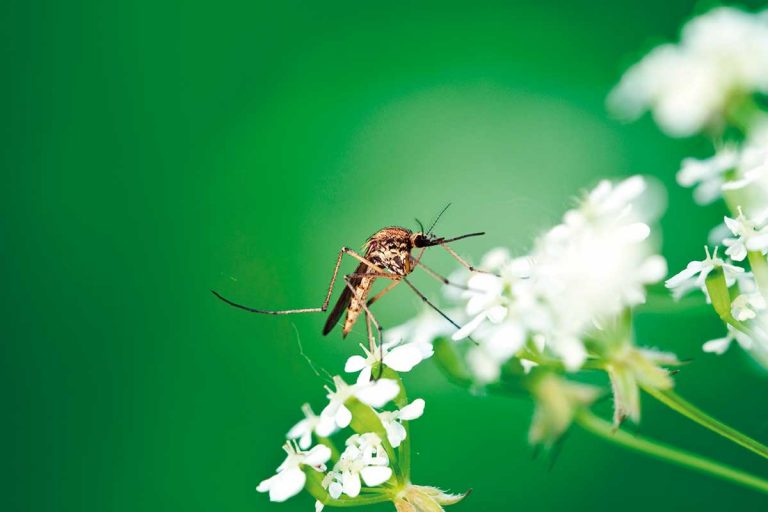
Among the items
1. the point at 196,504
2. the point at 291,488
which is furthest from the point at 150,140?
the point at 291,488

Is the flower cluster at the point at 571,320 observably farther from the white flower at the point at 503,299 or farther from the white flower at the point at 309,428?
the white flower at the point at 309,428

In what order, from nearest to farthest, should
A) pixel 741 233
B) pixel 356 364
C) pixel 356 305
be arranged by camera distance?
pixel 741 233 → pixel 356 364 → pixel 356 305

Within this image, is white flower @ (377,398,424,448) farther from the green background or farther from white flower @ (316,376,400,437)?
the green background

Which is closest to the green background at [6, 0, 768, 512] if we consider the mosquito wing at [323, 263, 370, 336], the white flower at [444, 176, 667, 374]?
the mosquito wing at [323, 263, 370, 336]

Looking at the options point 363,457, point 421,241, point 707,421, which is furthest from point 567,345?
point 421,241

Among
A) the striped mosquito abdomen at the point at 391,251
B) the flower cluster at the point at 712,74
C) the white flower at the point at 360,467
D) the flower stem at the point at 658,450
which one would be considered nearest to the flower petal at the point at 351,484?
the white flower at the point at 360,467

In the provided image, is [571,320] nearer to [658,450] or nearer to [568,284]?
[568,284]

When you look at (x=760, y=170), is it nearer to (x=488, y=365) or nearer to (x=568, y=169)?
(x=488, y=365)
